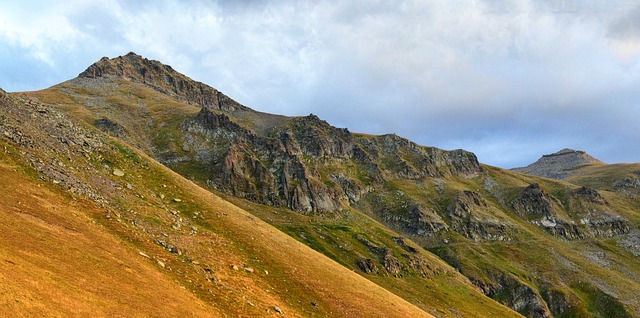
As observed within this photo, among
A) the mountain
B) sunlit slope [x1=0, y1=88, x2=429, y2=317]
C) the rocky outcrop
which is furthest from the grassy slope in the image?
the rocky outcrop

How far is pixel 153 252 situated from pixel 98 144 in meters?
37.6

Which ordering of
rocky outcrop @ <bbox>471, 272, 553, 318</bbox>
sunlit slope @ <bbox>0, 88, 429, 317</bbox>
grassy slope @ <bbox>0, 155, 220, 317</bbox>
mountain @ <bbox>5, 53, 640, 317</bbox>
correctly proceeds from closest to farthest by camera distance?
grassy slope @ <bbox>0, 155, 220, 317</bbox> → sunlit slope @ <bbox>0, 88, 429, 317</bbox> → mountain @ <bbox>5, 53, 640, 317</bbox> → rocky outcrop @ <bbox>471, 272, 553, 318</bbox>

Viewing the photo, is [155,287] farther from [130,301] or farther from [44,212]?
[44,212]

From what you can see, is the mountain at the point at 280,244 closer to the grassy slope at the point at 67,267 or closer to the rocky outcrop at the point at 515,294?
the rocky outcrop at the point at 515,294

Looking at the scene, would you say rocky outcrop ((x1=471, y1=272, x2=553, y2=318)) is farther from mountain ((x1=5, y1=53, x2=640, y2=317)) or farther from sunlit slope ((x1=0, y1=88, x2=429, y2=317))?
sunlit slope ((x1=0, y1=88, x2=429, y2=317))

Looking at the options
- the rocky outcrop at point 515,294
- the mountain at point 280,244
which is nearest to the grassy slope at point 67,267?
the mountain at point 280,244

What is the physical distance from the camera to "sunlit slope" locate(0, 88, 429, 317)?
116 ft

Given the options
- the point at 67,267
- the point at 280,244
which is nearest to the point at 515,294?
the point at 280,244

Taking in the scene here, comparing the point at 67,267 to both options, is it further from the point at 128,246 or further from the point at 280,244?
the point at 280,244

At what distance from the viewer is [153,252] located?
48.5m

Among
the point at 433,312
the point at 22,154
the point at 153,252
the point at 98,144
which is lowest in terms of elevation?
the point at 433,312

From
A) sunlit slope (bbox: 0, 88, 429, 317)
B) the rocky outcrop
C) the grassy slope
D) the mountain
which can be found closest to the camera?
the grassy slope

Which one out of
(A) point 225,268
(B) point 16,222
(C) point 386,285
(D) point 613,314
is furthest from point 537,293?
(B) point 16,222

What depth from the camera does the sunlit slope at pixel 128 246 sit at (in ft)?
116
